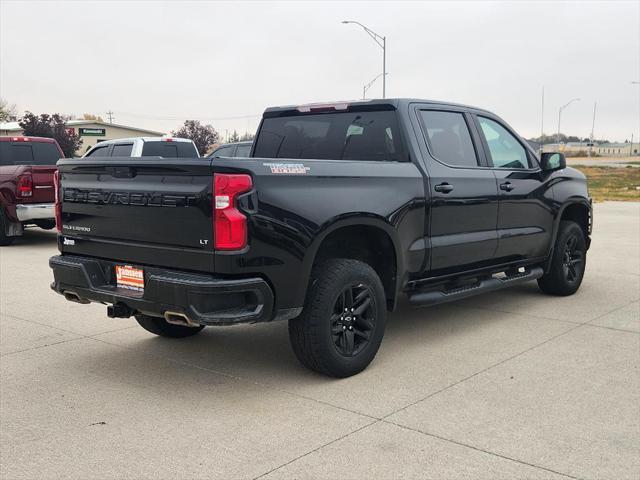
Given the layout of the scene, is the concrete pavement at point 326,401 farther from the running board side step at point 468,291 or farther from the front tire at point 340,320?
the running board side step at point 468,291

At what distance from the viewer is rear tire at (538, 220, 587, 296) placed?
23.5ft

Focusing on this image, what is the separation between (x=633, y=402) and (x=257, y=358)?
2.61 meters

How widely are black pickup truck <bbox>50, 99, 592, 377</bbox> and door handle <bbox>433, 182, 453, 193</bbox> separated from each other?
0.5 inches

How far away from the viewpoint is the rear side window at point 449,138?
18.4 feet

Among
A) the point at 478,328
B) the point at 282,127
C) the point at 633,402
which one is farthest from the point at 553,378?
the point at 282,127

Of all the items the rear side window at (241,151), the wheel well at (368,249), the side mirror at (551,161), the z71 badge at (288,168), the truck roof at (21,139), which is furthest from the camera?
the truck roof at (21,139)

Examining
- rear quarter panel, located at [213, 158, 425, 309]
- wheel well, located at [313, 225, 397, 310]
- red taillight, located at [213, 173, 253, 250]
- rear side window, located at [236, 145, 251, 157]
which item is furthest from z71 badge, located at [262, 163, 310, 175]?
rear side window, located at [236, 145, 251, 157]

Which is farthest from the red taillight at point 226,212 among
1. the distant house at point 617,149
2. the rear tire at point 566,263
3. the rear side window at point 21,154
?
the distant house at point 617,149

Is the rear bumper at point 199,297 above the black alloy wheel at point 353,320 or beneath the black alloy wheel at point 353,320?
above

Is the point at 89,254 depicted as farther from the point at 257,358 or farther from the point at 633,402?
the point at 633,402

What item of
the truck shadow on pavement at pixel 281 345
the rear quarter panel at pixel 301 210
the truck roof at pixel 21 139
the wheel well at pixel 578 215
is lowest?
the truck shadow on pavement at pixel 281 345

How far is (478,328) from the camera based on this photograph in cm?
605

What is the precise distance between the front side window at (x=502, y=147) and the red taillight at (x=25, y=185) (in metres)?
8.32

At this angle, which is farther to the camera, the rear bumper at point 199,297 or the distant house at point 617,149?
the distant house at point 617,149
